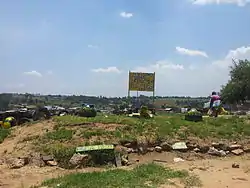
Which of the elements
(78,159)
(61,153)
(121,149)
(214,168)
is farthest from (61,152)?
(214,168)

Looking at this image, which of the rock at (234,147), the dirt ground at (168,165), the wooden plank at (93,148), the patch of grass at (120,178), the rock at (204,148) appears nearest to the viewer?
the patch of grass at (120,178)

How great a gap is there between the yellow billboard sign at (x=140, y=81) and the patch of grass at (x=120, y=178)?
11.1 metres

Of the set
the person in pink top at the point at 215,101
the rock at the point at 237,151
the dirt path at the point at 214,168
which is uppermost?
the person in pink top at the point at 215,101

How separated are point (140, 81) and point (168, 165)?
1030 cm

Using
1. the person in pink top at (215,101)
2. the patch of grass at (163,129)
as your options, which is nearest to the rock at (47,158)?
the patch of grass at (163,129)

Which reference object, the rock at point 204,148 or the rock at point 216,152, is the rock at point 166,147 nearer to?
the rock at point 204,148

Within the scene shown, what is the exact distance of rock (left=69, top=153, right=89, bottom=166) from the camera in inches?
428

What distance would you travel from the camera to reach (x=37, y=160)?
11148mm

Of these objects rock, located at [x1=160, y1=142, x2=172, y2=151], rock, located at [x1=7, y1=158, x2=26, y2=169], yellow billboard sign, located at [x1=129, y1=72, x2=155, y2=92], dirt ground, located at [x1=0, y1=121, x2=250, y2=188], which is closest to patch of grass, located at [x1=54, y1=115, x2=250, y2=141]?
rock, located at [x1=160, y1=142, x2=172, y2=151]

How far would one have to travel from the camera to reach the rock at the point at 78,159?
10859mm

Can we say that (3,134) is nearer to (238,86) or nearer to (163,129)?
(163,129)

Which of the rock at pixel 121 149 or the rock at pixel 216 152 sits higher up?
the rock at pixel 121 149

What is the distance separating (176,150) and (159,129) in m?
1.23

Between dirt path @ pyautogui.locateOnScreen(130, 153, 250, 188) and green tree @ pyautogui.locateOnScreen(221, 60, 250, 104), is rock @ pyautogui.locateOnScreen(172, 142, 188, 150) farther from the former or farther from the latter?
green tree @ pyautogui.locateOnScreen(221, 60, 250, 104)
